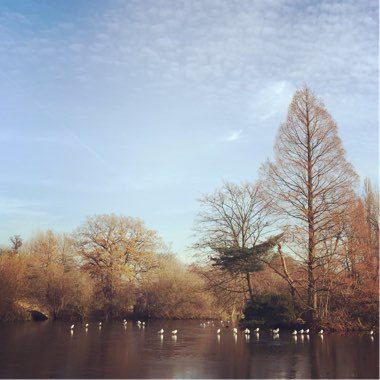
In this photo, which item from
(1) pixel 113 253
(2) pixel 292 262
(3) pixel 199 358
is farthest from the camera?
(1) pixel 113 253

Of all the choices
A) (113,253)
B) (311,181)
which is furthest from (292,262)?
(113,253)

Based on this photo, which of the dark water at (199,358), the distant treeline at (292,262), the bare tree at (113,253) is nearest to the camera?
the dark water at (199,358)

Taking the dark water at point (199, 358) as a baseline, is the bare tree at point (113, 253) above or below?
above

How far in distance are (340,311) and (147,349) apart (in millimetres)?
11057

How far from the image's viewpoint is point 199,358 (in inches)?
571

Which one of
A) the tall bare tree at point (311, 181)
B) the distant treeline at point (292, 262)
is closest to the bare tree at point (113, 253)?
the distant treeline at point (292, 262)

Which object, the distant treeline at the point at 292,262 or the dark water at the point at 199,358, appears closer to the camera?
the dark water at the point at 199,358

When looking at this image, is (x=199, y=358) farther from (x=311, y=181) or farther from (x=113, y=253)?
(x=113, y=253)

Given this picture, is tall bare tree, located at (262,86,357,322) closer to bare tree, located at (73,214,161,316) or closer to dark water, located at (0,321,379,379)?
dark water, located at (0,321,379,379)

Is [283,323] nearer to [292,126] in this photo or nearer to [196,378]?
[292,126]

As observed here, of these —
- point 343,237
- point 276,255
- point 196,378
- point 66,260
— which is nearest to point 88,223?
point 66,260

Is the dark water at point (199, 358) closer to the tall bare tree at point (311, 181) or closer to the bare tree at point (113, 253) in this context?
the tall bare tree at point (311, 181)

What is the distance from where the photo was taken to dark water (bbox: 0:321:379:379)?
1151cm

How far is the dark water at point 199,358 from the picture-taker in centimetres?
1151
